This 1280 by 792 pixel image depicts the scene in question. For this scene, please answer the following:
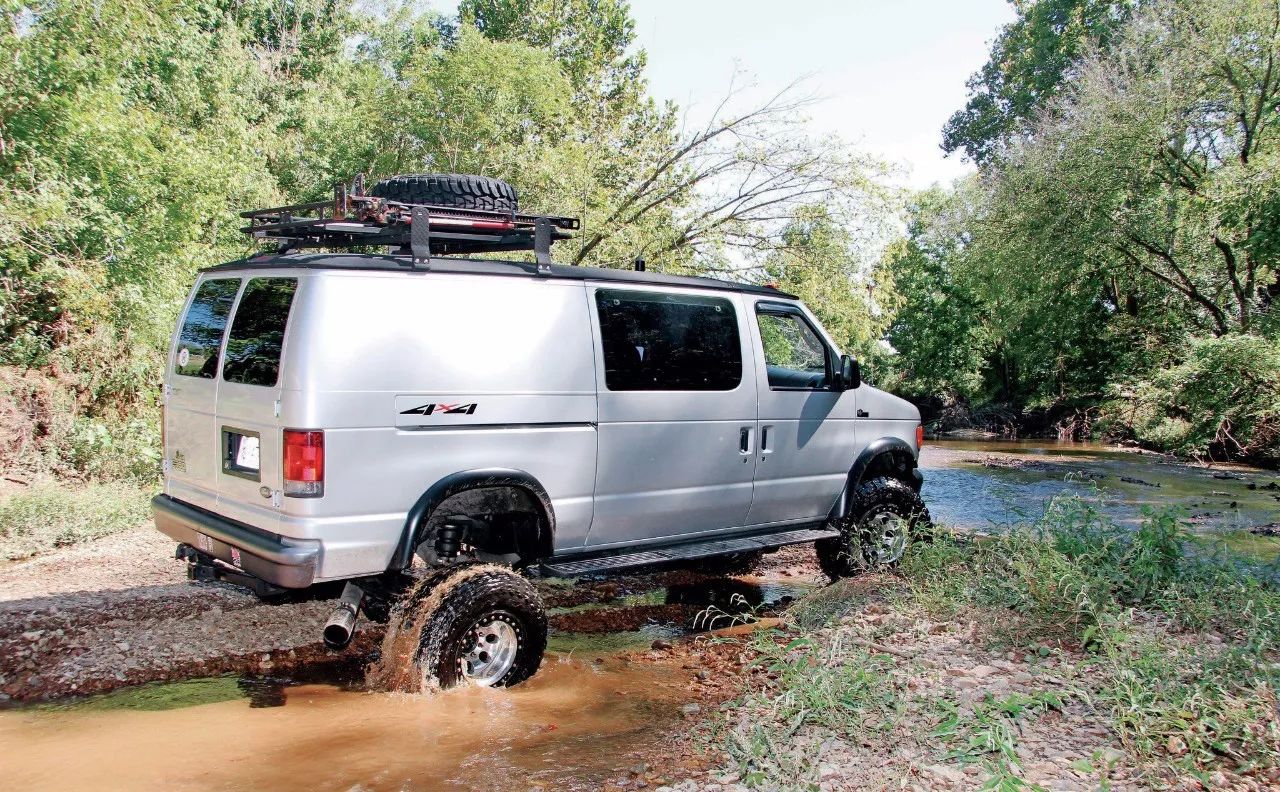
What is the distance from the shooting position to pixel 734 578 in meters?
8.27

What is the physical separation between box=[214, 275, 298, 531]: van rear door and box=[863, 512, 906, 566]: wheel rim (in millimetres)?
4540

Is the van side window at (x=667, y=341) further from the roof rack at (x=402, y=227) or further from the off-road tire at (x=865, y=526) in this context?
the off-road tire at (x=865, y=526)

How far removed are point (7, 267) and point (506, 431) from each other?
31.7 feet

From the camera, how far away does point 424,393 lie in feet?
16.3

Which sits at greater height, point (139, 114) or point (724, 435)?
point (139, 114)

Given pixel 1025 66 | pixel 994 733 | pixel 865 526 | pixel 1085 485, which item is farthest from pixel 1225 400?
pixel 1025 66

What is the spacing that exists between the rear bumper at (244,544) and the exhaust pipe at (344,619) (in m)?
0.29

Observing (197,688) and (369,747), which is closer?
(369,747)

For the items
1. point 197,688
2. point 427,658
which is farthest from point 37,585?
point 427,658

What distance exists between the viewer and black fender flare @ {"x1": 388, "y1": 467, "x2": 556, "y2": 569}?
4.91m

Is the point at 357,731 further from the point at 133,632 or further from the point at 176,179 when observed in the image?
the point at 176,179

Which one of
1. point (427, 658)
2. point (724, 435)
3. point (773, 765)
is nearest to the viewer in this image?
point (773, 765)

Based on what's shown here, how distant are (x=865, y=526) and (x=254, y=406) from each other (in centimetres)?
469

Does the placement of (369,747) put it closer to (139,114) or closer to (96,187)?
(96,187)
